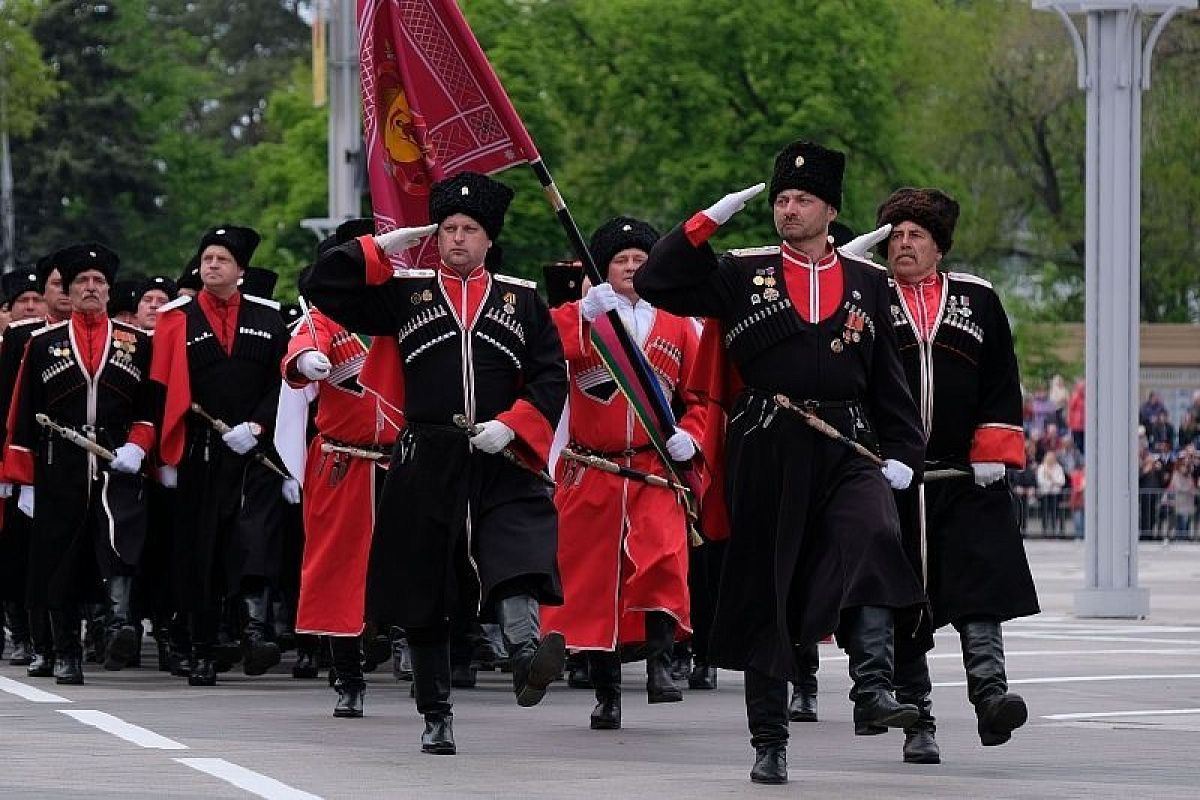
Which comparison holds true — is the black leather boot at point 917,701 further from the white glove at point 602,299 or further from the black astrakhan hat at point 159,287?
the black astrakhan hat at point 159,287

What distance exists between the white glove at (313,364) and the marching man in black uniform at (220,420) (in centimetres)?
180

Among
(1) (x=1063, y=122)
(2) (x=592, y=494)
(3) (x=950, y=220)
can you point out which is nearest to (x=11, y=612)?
(2) (x=592, y=494)

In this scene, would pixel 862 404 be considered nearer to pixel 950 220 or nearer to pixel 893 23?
pixel 950 220

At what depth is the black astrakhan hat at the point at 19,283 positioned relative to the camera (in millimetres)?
19281

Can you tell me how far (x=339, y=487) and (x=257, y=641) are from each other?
62.2 inches

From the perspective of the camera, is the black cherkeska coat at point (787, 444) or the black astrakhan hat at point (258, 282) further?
the black astrakhan hat at point (258, 282)

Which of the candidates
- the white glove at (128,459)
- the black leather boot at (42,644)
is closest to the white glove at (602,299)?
the white glove at (128,459)

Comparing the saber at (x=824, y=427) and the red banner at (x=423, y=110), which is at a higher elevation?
the red banner at (x=423, y=110)

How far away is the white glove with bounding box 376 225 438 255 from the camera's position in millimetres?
11703

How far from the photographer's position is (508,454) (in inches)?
464

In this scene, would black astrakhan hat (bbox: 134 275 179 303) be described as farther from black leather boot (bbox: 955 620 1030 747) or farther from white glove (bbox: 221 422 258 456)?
black leather boot (bbox: 955 620 1030 747)

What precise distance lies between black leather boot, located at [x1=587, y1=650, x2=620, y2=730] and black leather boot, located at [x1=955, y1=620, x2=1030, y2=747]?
82.9 inches

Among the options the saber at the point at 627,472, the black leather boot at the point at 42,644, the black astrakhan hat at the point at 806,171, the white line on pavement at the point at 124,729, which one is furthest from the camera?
the black leather boot at the point at 42,644

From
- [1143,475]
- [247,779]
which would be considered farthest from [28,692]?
[1143,475]
